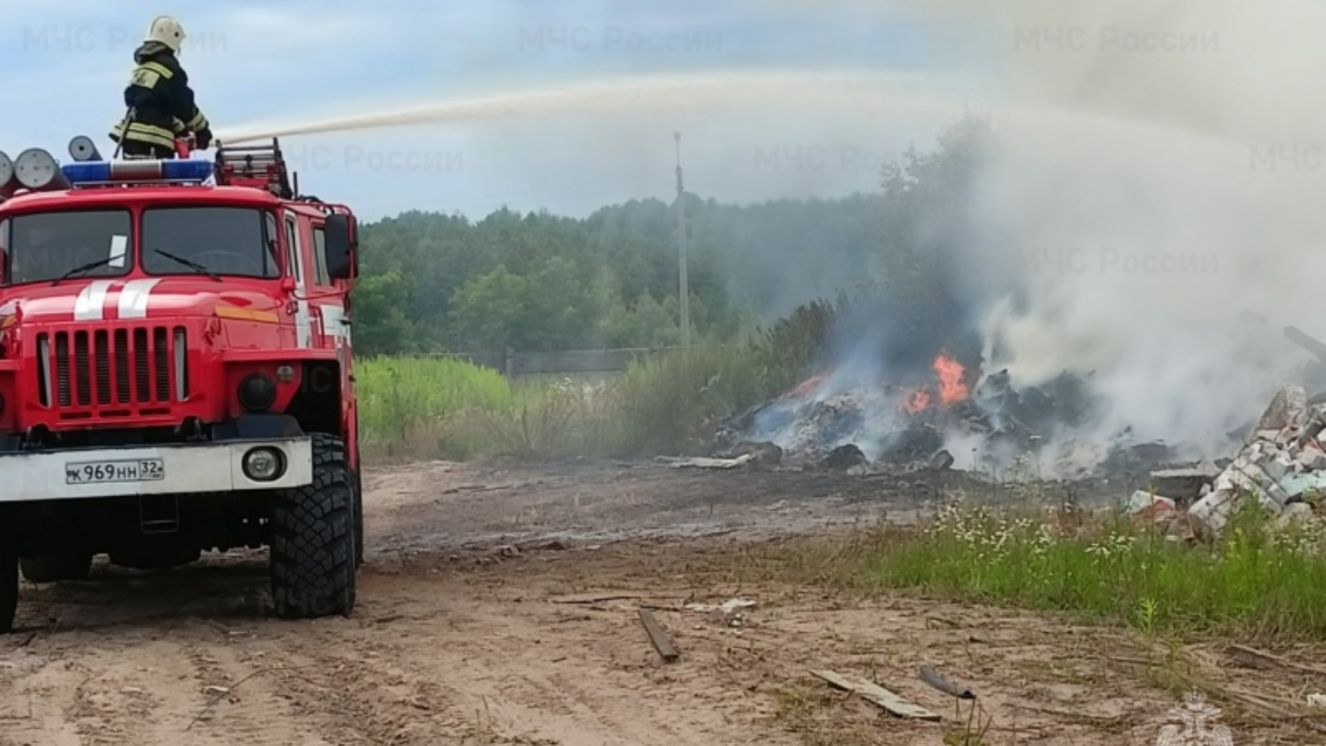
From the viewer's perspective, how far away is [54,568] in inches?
475

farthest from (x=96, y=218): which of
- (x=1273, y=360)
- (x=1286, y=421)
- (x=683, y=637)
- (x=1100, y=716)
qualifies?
(x=1273, y=360)

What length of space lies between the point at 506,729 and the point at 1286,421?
377 inches

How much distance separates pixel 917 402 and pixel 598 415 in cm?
535

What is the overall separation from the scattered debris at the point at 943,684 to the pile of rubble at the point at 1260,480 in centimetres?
401

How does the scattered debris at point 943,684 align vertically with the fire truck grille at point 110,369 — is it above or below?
below

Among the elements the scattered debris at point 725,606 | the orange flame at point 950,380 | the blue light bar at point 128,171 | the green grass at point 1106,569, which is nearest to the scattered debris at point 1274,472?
the green grass at point 1106,569

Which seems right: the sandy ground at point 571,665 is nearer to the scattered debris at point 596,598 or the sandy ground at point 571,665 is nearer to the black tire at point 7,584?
the scattered debris at point 596,598

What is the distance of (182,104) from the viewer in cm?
1183

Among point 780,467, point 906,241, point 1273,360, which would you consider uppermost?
point 906,241

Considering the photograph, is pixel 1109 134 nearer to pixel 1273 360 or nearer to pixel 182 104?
pixel 1273 360

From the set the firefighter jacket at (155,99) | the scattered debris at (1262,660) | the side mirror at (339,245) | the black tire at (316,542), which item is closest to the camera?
the scattered debris at (1262,660)

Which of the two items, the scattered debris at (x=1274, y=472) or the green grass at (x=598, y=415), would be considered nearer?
the scattered debris at (x=1274, y=472)

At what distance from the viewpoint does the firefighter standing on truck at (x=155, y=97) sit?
11578 mm

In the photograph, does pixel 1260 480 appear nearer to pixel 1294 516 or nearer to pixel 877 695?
→ pixel 1294 516
